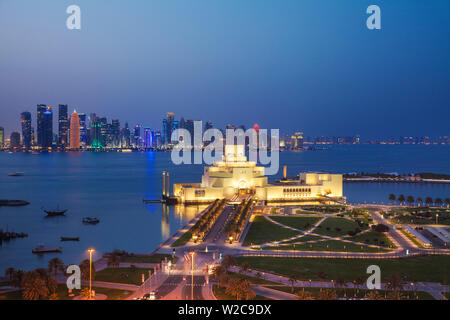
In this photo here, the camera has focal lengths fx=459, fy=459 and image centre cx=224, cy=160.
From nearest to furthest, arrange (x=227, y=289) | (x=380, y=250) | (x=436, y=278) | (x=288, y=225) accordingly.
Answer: (x=227, y=289)
(x=436, y=278)
(x=380, y=250)
(x=288, y=225)

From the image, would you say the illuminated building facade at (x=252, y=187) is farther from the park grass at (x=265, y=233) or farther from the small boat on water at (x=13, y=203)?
the small boat on water at (x=13, y=203)

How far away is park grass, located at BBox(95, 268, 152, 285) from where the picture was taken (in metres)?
18.5

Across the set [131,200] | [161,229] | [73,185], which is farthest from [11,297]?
[73,185]

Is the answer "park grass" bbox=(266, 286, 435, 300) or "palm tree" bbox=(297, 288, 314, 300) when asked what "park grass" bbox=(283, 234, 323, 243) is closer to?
"park grass" bbox=(266, 286, 435, 300)

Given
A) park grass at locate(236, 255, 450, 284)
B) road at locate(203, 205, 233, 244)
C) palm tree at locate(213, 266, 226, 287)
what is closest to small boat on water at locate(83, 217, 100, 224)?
road at locate(203, 205, 233, 244)

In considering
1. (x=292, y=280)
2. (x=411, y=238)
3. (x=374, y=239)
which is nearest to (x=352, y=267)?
(x=292, y=280)

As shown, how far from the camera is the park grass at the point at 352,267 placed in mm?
18984

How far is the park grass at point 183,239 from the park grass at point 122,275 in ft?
17.5

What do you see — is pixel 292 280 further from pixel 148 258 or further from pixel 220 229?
pixel 220 229

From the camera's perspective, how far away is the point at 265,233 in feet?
94.4

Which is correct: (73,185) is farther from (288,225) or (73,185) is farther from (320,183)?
(288,225)

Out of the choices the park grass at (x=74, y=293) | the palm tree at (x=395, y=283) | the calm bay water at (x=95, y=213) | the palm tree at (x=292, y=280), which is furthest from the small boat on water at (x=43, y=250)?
the palm tree at (x=395, y=283)

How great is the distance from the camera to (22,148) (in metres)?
191
